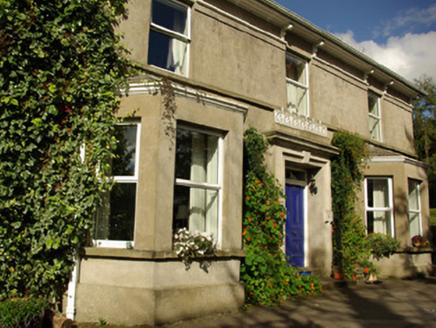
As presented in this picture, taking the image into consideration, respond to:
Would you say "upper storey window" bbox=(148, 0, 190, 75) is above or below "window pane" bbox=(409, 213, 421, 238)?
above

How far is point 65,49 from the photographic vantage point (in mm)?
6320

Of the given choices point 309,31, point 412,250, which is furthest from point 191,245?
point 412,250

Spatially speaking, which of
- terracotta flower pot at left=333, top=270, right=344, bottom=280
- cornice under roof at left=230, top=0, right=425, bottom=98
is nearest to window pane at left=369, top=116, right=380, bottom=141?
cornice under roof at left=230, top=0, right=425, bottom=98

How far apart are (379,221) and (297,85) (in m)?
4.42

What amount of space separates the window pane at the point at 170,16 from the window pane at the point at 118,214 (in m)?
3.68

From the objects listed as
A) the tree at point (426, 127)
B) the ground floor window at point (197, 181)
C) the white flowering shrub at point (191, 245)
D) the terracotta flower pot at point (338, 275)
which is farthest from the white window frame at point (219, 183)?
the tree at point (426, 127)

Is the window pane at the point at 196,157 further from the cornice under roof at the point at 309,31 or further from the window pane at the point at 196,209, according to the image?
the cornice under roof at the point at 309,31

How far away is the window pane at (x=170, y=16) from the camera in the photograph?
8.04 meters

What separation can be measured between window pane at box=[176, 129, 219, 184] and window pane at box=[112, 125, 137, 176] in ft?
2.32

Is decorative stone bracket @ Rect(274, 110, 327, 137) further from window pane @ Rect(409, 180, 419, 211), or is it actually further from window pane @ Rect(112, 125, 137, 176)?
window pane @ Rect(409, 180, 419, 211)

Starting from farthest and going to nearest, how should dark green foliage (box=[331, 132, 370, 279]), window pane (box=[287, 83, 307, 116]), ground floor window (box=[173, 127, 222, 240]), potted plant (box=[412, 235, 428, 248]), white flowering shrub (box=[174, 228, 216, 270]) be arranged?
potted plant (box=[412, 235, 428, 248])
window pane (box=[287, 83, 307, 116])
dark green foliage (box=[331, 132, 370, 279])
ground floor window (box=[173, 127, 222, 240])
white flowering shrub (box=[174, 228, 216, 270])

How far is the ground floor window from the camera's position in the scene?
646 cm

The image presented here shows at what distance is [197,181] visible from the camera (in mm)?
6691

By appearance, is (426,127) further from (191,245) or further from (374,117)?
(191,245)
